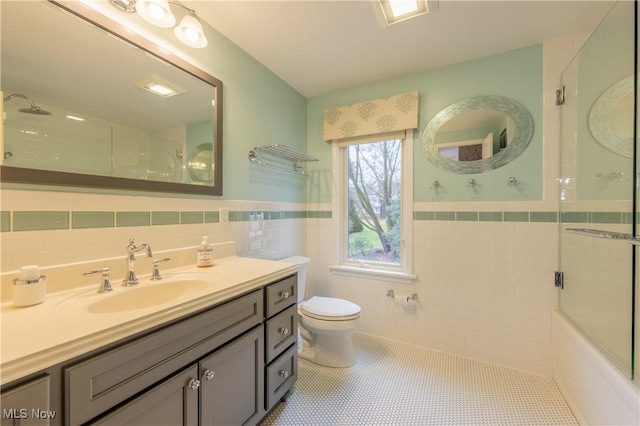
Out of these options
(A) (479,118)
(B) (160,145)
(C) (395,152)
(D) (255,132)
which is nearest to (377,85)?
(C) (395,152)

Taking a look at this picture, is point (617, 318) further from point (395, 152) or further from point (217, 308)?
point (217, 308)

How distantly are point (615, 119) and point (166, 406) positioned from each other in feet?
8.42

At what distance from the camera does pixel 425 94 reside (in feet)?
7.12

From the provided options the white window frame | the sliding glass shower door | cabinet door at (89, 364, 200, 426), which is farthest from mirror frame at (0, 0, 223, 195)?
the sliding glass shower door

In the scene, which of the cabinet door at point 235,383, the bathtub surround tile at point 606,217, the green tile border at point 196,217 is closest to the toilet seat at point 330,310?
the cabinet door at point 235,383

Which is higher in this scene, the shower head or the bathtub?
the shower head

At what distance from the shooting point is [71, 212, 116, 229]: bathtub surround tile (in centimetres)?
109

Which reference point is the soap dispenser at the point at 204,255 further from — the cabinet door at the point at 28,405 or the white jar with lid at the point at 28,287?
the cabinet door at the point at 28,405

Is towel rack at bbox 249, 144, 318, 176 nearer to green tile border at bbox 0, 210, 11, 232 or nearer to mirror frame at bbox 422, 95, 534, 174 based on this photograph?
mirror frame at bbox 422, 95, 534, 174

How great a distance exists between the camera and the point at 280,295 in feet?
4.64

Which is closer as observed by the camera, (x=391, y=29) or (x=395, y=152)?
(x=391, y=29)

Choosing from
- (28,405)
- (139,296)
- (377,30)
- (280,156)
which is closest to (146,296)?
(139,296)

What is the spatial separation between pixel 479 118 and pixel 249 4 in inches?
69.5

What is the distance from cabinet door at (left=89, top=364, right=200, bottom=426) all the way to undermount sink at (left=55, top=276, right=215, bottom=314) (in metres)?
0.28
